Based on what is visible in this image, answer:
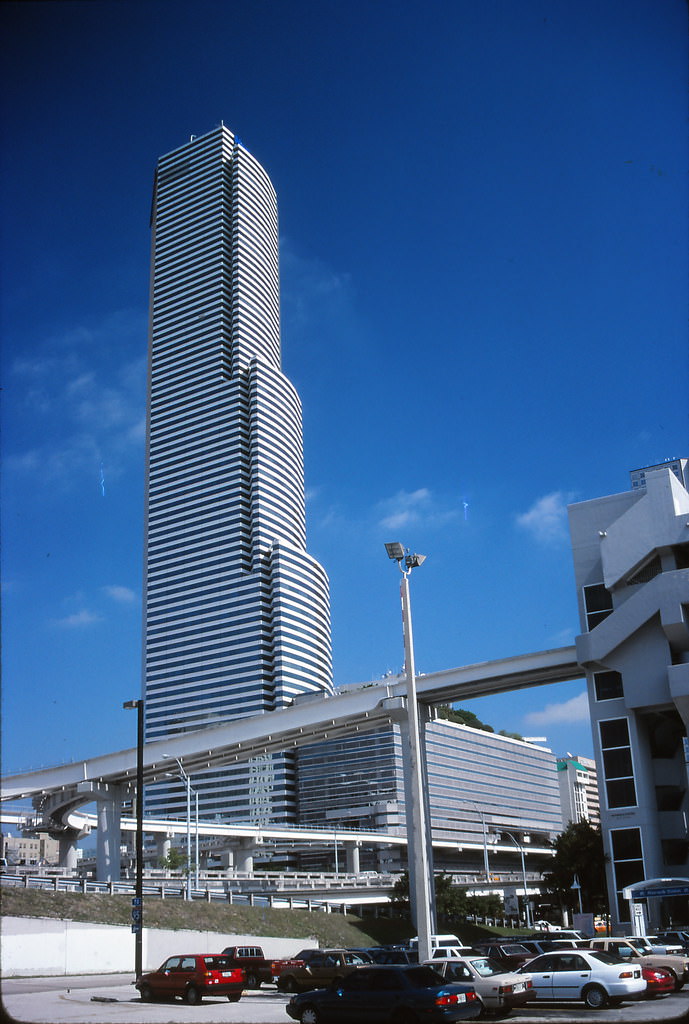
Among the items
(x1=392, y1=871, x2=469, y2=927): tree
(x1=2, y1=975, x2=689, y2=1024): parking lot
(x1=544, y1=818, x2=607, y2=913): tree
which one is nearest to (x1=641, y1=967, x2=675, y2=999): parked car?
(x1=2, y1=975, x2=689, y2=1024): parking lot

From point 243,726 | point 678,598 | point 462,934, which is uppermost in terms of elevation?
point 678,598

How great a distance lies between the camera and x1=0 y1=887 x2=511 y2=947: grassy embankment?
5056 centimetres

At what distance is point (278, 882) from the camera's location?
9419 cm

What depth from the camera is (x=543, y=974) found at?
27953 millimetres

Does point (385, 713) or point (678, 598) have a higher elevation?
point (678, 598)

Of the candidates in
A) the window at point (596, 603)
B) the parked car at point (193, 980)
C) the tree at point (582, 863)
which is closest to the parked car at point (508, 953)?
the parked car at point (193, 980)

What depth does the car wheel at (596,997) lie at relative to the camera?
26703 mm

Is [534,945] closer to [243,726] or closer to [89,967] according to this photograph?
[89,967]

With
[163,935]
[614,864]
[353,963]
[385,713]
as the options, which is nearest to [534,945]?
[353,963]

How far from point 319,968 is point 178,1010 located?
360 inches

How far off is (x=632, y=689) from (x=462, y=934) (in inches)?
1124

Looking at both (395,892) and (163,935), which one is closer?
(163,935)

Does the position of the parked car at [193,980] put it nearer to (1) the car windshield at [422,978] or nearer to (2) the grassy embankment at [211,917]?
(1) the car windshield at [422,978]

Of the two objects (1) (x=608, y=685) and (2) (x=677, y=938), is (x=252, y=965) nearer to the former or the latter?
(2) (x=677, y=938)
